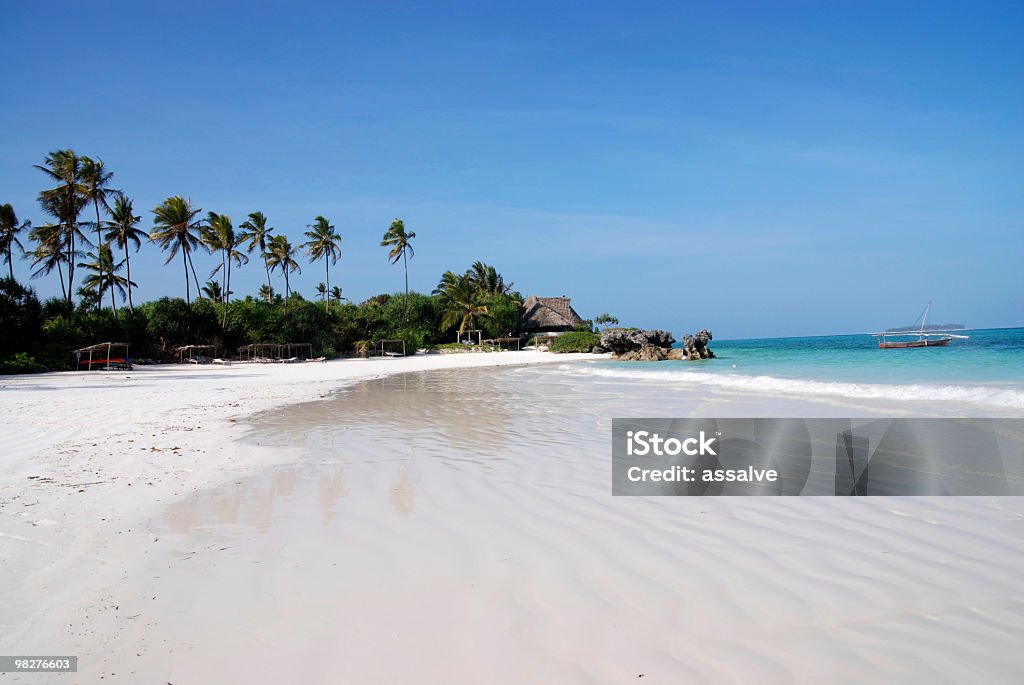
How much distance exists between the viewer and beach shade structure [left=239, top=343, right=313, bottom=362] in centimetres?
3812

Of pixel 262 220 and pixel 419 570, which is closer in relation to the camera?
pixel 419 570

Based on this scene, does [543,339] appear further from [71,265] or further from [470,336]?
[71,265]

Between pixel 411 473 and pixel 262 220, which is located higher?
pixel 262 220

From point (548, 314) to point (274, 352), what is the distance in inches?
1226

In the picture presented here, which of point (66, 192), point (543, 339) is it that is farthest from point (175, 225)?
point (543, 339)

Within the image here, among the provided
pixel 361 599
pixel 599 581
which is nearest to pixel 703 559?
pixel 599 581

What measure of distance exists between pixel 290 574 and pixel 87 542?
5.28 ft

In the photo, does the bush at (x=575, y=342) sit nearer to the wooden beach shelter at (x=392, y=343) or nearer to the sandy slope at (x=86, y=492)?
the wooden beach shelter at (x=392, y=343)

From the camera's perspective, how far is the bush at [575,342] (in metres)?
54.0

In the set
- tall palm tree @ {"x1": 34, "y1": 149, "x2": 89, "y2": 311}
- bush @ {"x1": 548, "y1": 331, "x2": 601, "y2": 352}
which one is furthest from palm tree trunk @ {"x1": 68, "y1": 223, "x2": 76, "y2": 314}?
bush @ {"x1": 548, "y1": 331, "x2": 601, "y2": 352}

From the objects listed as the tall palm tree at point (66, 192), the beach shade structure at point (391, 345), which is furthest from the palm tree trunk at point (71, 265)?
the beach shade structure at point (391, 345)

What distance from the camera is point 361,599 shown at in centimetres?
304

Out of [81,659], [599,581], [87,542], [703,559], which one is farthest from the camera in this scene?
[87,542]

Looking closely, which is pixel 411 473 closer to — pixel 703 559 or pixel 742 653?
pixel 703 559
